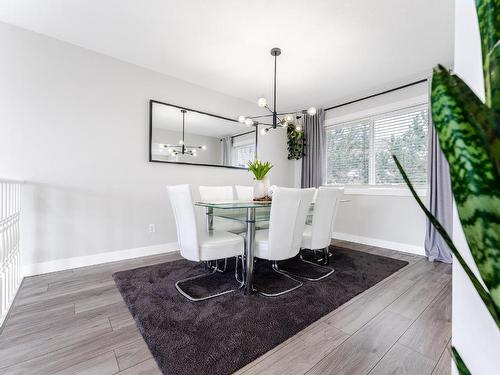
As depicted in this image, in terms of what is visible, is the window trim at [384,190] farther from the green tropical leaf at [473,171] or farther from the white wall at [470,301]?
the green tropical leaf at [473,171]

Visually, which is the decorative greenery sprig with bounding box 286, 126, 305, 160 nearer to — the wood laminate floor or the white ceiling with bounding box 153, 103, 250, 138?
the white ceiling with bounding box 153, 103, 250, 138

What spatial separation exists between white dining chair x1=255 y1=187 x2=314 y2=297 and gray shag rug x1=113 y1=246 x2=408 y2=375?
244 millimetres

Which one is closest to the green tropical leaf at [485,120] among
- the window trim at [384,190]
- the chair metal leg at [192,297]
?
the chair metal leg at [192,297]

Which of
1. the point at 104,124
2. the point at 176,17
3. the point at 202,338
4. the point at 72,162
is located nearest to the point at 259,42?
the point at 176,17

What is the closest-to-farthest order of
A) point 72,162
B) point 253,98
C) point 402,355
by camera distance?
point 402,355, point 72,162, point 253,98

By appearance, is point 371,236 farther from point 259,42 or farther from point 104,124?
point 104,124

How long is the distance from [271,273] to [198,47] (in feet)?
8.57

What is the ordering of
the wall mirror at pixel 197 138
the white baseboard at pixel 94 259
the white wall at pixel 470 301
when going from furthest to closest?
the wall mirror at pixel 197 138 < the white baseboard at pixel 94 259 < the white wall at pixel 470 301

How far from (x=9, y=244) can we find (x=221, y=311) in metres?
1.74

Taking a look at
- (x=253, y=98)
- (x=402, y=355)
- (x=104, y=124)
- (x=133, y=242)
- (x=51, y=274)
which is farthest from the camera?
(x=253, y=98)

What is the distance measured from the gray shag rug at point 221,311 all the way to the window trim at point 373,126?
1.27m

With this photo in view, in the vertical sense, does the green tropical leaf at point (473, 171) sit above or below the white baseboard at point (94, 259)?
above

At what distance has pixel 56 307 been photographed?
66.2 inches

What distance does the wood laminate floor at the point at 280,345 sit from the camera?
3.76ft
